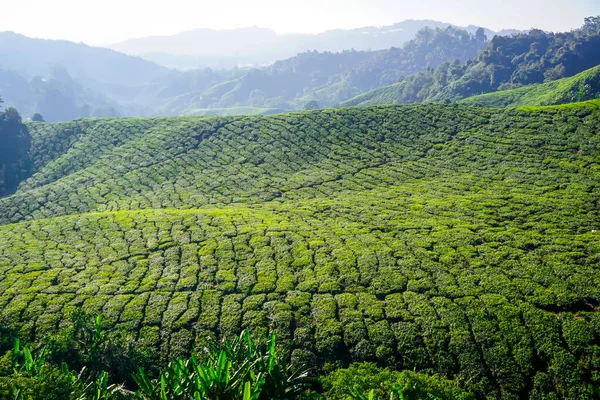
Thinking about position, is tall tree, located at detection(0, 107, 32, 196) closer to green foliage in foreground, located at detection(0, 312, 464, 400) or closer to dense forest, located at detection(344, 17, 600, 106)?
green foliage in foreground, located at detection(0, 312, 464, 400)

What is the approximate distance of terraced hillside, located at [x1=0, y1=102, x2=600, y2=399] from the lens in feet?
52.4

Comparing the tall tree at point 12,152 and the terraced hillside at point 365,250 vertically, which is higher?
the tall tree at point 12,152

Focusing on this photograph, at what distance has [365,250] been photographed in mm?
22703

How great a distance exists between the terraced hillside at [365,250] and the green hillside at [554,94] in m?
42.1

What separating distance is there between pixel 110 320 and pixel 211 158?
1196 inches

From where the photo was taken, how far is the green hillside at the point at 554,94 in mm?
74625

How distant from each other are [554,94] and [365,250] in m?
79.1

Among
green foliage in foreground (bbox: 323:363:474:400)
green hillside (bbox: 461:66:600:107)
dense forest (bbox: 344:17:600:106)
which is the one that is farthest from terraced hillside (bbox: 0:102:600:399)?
dense forest (bbox: 344:17:600:106)

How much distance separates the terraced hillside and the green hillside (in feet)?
138

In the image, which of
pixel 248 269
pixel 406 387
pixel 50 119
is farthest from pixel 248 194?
pixel 50 119

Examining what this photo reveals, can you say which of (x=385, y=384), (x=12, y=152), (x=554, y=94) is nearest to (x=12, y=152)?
(x=12, y=152)

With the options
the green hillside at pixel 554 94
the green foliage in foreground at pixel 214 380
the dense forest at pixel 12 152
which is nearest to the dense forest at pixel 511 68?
the green hillside at pixel 554 94

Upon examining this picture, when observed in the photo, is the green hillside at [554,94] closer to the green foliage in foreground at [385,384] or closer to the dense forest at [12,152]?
the green foliage in foreground at [385,384]

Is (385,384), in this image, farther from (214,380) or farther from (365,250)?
(365,250)
